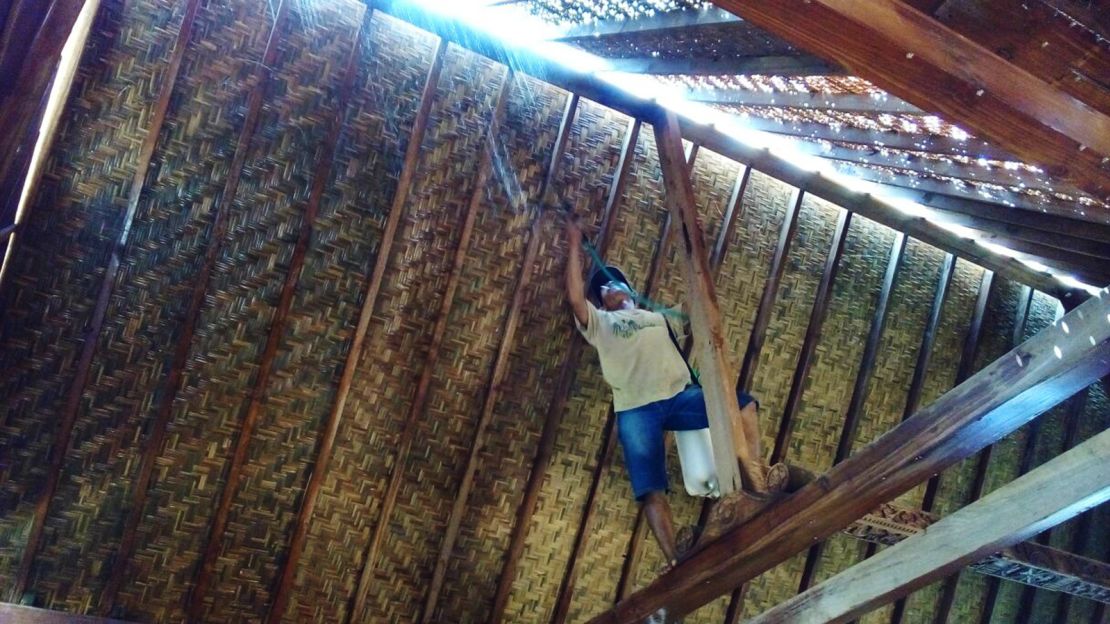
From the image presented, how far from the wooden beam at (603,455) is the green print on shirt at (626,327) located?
477 mm

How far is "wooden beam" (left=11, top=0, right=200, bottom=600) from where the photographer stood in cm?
A: 314

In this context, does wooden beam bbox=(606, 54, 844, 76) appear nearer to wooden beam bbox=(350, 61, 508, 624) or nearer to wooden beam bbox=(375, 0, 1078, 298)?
wooden beam bbox=(375, 0, 1078, 298)

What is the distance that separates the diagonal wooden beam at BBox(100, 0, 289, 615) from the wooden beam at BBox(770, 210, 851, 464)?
287cm

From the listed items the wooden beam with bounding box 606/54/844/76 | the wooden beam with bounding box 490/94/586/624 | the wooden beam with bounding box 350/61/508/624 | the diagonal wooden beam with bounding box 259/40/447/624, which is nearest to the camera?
the wooden beam with bounding box 606/54/844/76

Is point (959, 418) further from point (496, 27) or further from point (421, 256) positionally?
point (496, 27)

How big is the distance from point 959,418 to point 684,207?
1.55m

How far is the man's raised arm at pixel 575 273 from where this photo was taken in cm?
371

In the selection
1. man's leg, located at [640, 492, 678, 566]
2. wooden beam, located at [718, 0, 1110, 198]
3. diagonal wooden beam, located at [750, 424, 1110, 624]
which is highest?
wooden beam, located at [718, 0, 1110, 198]

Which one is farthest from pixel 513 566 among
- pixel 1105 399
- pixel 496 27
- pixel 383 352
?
pixel 1105 399

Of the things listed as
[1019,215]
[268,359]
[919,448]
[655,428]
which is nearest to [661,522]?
[655,428]

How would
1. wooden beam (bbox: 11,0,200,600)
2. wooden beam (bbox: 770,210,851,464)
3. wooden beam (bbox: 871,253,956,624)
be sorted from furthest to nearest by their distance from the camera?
1. wooden beam (bbox: 871,253,956,624)
2. wooden beam (bbox: 770,210,851,464)
3. wooden beam (bbox: 11,0,200,600)

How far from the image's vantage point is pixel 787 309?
4539 mm

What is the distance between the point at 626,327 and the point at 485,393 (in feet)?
2.32

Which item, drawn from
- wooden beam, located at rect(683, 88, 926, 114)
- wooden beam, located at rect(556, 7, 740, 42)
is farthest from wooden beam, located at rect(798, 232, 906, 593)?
wooden beam, located at rect(556, 7, 740, 42)
